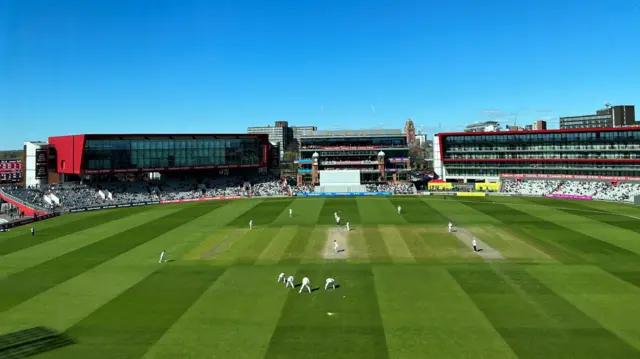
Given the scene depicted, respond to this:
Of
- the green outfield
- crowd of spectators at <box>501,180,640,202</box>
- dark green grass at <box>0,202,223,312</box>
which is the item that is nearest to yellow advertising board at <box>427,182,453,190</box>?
crowd of spectators at <box>501,180,640,202</box>

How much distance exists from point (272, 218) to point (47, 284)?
31.2 m

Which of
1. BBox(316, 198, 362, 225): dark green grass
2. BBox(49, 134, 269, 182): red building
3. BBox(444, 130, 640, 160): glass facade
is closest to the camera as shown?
BBox(316, 198, 362, 225): dark green grass

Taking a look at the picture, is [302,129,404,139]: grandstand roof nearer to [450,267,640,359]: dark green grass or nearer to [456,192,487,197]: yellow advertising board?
[456,192,487,197]: yellow advertising board

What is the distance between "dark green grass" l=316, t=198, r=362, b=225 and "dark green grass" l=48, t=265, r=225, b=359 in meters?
24.7

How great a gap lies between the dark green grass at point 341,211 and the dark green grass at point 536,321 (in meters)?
26.2

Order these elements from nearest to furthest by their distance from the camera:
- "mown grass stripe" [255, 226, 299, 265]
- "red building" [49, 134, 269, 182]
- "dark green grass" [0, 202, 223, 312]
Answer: "dark green grass" [0, 202, 223, 312]
"mown grass stripe" [255, 226, 299, 265]
"red building" [49, 134, 269, 182]

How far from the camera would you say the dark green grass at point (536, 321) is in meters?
18.7

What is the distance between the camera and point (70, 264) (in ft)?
116

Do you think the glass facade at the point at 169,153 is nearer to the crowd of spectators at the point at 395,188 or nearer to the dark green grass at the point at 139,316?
the crowd of spectators at the point at 395,188

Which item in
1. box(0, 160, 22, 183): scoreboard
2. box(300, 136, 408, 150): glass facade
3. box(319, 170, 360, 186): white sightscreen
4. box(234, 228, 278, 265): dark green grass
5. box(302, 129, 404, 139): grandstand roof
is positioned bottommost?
box(234, 228, 278, 265): dark green grass

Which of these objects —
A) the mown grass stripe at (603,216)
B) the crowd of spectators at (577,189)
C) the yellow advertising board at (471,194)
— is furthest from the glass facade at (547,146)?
the mown grass stripe at (603,216)

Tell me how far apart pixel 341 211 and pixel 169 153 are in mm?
46098

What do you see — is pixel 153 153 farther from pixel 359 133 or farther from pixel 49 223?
pixel 359 133

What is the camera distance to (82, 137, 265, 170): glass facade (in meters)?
82.2
